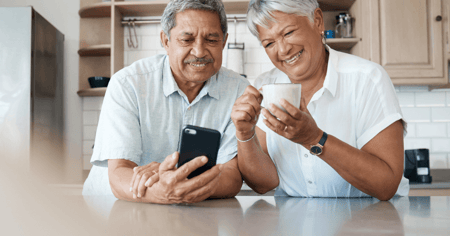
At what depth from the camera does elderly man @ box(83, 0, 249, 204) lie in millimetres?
1282

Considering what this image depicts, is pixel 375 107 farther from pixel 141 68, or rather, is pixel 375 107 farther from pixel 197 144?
pixel 141 68

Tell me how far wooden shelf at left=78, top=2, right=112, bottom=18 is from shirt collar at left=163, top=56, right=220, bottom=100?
2108 mm

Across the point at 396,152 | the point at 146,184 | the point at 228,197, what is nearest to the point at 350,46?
the point at 396,152

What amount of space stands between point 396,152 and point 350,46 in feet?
7.69

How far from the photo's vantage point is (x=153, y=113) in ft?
4.65

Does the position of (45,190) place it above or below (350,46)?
below

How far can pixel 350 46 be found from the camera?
3.31 metres

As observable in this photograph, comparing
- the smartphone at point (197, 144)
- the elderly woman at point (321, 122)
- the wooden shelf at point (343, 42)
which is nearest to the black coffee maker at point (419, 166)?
the wooden shelf at point (343, 42)

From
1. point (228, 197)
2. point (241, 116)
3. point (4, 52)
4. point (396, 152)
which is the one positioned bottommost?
point (228, 197)

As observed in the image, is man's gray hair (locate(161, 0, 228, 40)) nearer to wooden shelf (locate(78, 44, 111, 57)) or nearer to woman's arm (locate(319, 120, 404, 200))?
woman's arm (locate(319, 120, 404, 200))

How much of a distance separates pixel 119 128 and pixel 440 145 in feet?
10.2

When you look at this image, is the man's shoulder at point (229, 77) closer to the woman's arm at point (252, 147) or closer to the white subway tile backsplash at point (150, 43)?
the woman's arm at point (252, 147)

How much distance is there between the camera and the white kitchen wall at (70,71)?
348 cm

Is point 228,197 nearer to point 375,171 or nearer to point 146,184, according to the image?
point 146,184
